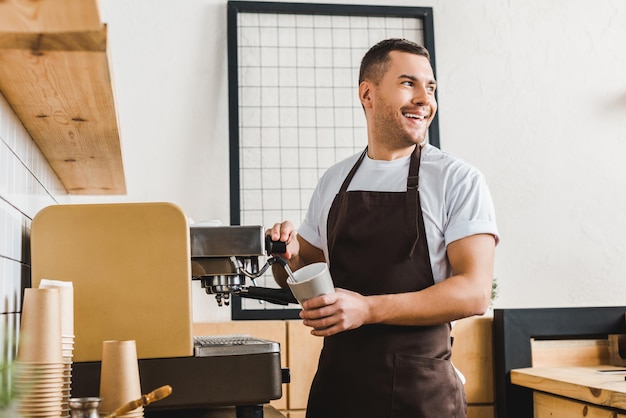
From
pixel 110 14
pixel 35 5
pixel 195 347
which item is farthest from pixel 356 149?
pixel 35 5

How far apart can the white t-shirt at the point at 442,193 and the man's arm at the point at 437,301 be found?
0.12ft

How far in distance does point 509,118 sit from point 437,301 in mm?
1657

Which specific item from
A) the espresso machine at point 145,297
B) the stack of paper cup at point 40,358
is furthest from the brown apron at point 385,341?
the stack of paper cup at point 40,358

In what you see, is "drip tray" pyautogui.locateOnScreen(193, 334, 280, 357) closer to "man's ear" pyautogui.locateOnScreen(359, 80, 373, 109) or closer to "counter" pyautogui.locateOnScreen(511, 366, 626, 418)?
"man's ear" pyautogui.locateOnScreen(359, 80, 373, 109)

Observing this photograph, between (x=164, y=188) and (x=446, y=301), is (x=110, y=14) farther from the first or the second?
(x=446, y=301)

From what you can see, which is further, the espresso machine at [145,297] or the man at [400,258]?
the man at [400,258]

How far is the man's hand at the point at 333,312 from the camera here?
1.45 metres

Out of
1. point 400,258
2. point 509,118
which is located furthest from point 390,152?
point 509,118

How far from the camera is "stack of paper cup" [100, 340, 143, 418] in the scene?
1.05 metres

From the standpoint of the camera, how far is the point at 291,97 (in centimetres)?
291

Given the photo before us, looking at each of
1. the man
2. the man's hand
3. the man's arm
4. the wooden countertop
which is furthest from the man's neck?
the wooden countertop

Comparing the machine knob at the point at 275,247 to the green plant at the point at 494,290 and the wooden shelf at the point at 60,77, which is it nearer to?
the wooden shelf at the point at 60,77

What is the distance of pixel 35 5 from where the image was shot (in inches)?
31.7

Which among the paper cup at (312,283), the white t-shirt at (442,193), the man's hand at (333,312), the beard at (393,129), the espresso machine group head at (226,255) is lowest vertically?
the man's hand at (333,312)
